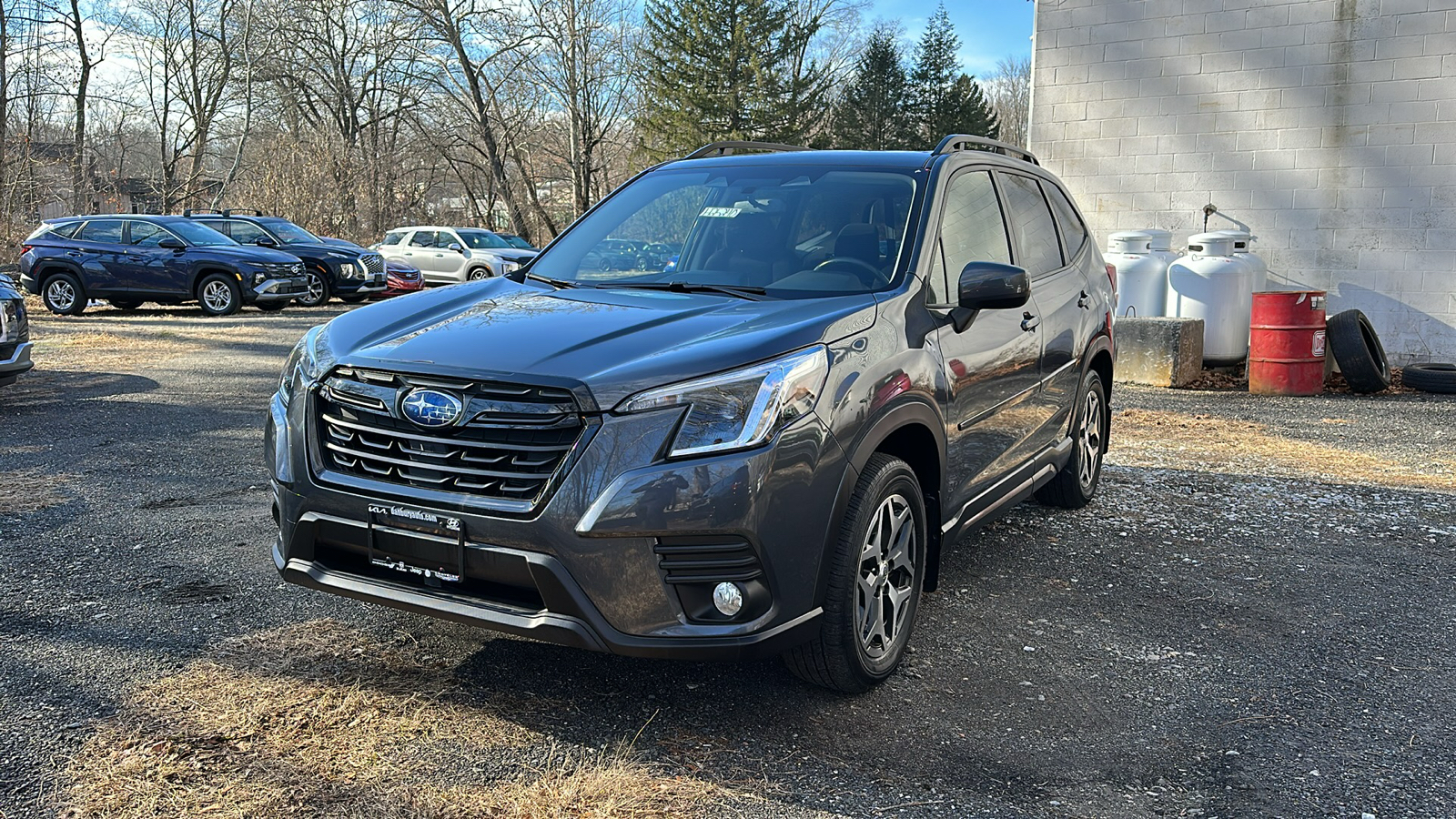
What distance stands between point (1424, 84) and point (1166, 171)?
8.44 ft

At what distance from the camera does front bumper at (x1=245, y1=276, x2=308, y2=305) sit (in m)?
18.6

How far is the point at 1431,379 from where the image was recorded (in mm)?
10977

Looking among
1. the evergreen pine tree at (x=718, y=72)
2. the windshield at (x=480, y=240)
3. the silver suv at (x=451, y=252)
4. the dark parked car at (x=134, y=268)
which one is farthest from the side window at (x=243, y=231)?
the evergreen pine tree at (x=718, y=72)

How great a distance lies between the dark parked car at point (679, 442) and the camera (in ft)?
9.84

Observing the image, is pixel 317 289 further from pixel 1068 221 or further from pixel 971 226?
pixel 971 226

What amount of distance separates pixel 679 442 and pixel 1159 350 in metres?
9.50

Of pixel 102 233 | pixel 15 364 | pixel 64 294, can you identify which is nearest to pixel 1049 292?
pixel 15 364

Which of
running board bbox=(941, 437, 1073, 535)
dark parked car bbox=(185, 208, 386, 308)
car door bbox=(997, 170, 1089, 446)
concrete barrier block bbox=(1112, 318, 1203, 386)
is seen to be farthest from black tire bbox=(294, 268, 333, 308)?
running board bbox=(941, 437, 1073, 535)

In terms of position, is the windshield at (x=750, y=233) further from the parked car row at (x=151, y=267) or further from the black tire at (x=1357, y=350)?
the parked car row at (x=151, y=267)

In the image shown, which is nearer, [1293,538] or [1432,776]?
[1432,776]

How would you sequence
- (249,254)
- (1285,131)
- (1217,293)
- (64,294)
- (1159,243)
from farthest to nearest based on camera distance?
(249,254)
(64,294)
(1159,243)
(1285,131)
(1217,293)

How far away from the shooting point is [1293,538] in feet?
18.9

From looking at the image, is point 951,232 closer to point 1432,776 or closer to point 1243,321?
point 1432,776

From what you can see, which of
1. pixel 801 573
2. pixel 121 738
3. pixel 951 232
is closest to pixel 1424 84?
pixel 951 232
